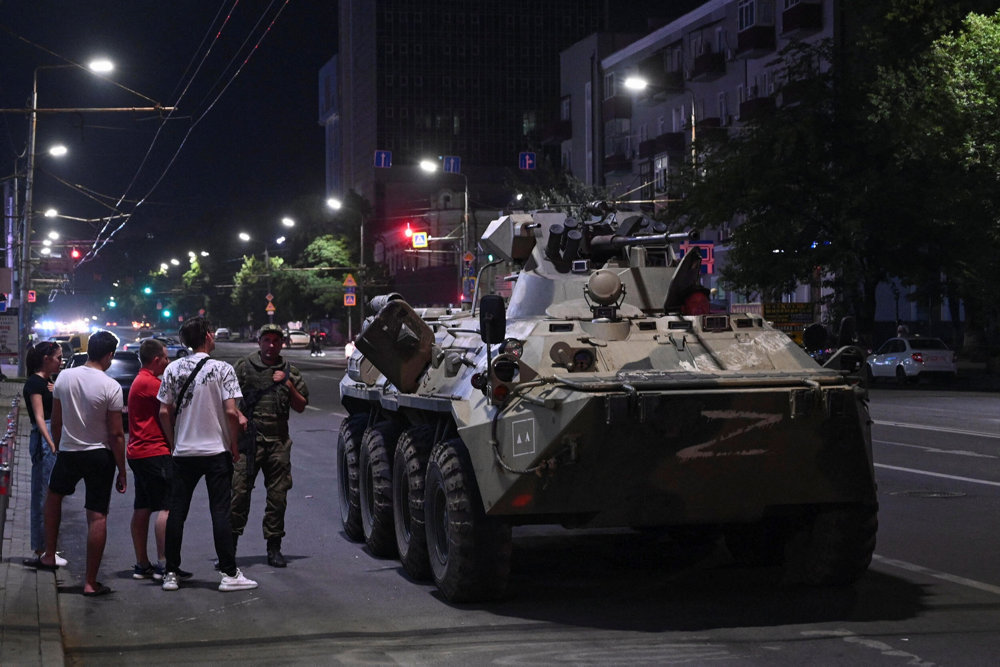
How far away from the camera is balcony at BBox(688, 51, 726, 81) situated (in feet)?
205

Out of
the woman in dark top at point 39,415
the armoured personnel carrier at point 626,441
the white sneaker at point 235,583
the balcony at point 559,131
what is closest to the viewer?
the armoured personnel carrier at point 626,441

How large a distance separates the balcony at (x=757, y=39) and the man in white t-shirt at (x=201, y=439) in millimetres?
50220

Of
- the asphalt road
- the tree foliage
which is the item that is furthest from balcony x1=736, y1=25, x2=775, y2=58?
the asphalt road

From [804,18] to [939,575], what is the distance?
46091 millimetres

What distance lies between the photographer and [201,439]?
10.5 metres

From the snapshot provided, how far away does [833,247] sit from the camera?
42250mm

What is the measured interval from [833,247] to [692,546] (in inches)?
1229

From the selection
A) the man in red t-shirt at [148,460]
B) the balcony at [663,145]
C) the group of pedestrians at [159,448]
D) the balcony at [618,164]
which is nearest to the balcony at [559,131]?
the balcony at [618,164]

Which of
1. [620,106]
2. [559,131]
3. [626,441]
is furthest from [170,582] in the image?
[559,131]

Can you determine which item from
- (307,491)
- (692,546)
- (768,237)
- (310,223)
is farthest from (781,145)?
(310,223)

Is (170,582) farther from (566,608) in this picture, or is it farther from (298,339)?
(298,339)

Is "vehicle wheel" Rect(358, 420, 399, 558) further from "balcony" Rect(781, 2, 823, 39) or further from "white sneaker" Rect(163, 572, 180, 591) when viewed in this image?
"balcony" Rect(781, 2, 823, 39)

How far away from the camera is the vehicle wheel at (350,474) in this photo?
1325cm

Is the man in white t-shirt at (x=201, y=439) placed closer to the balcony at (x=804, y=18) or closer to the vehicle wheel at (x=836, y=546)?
the vehicle wheel at (x=836, y=546)
